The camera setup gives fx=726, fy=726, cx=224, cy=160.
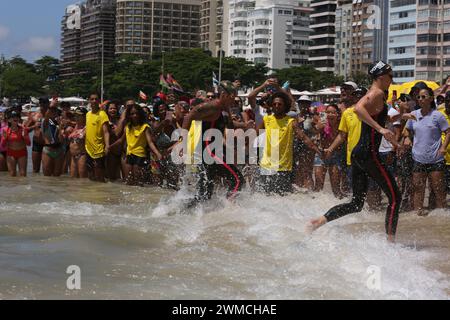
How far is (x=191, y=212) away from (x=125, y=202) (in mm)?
1872

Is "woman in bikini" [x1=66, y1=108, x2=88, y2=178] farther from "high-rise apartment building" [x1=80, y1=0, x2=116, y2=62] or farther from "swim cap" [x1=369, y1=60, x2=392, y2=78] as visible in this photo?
"high-rise apartment building" [x1=80, y1=0, x2=116, y2=62]

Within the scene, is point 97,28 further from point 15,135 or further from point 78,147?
point 78,147

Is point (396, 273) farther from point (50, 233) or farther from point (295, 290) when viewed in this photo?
point (50, 233)

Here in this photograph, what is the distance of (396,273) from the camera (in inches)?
211

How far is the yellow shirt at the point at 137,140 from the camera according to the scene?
1178 cm

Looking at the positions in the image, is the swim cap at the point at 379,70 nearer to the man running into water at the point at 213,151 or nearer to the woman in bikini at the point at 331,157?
the man running into water at the point at 213,151

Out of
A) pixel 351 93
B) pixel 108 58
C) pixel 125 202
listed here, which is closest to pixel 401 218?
pixel 351 93

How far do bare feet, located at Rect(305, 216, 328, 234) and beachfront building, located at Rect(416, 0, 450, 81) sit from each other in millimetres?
100977

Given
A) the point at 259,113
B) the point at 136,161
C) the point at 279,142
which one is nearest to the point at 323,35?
the point at 259,113

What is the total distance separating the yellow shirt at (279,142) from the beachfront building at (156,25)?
173560 mm

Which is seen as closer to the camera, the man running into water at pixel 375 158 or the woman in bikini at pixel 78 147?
the man running into water at pixel 375 158

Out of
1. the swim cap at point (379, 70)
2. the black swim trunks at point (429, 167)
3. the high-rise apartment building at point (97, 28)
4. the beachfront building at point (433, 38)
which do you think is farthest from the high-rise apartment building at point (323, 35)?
the swim cap at point (379, 70)

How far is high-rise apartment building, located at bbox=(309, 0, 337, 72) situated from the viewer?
134875mm
